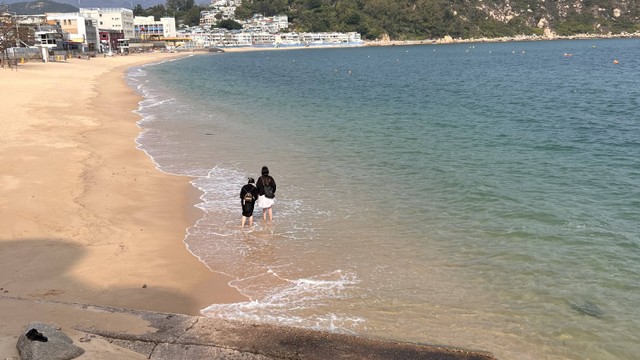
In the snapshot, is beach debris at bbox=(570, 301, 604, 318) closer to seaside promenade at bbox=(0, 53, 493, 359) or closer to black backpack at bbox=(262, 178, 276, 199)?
seaside promenade at bbox=(0, 53, 493, 359)

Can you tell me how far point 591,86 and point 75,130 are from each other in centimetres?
4649

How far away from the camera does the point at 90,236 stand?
12.2 meters

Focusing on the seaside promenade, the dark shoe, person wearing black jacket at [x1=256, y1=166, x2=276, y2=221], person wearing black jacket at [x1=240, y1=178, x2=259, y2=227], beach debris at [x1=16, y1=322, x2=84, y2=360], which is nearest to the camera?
beach debris at [x1=16, y1=322, x2=84, y2=360]

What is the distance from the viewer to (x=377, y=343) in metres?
7.00

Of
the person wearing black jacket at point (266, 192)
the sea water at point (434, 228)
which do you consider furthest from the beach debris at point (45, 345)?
the person wearing black jacket at point (266, 192)

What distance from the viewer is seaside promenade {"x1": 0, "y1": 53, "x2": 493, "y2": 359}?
6.76 m

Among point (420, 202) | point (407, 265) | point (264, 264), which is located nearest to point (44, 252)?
point (264, 264)

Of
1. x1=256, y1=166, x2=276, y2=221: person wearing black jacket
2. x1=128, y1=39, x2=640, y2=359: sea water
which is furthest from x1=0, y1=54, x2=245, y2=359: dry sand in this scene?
x1=256, y1=166, x2=276, y2=221: person wearing black jacket

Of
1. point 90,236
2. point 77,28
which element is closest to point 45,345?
point 90,236

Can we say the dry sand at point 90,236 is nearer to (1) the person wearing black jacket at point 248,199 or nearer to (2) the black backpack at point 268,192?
(1) the person wearing black jacket at point 248,199

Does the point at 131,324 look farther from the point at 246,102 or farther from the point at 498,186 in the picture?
the point at 246,102

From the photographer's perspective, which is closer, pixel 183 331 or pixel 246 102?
pixel 183 331

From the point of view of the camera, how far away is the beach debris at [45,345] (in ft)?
18.4

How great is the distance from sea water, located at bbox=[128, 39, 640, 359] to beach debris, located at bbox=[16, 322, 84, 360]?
3.24 m
